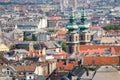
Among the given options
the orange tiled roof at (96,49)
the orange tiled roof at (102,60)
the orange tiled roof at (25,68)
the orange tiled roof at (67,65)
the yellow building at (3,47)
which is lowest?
the yellow building at (3,47)

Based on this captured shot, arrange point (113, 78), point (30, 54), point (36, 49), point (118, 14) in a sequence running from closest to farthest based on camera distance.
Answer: point (113, 78) < point (30, 54) < point (36, 49) < point (118, 14)

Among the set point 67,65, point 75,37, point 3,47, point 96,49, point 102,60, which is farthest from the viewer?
point 3,47

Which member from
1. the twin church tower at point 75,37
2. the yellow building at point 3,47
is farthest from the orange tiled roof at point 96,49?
the yellow building at point 3,47

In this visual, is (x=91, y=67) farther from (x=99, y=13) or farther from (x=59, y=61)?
(x=99, y=13)

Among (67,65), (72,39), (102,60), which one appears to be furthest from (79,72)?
(72,39)

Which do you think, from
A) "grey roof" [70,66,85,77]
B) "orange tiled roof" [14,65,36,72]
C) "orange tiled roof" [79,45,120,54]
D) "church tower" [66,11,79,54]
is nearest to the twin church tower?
"church tower" [66,11,79,54]

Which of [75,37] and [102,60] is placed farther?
[75,37]

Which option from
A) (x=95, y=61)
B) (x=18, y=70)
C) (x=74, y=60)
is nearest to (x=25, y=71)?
(x=18, y=70)

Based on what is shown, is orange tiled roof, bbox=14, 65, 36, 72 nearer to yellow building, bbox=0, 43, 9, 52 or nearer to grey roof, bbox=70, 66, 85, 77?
grey roof, bbox=70, 66, 85, 77

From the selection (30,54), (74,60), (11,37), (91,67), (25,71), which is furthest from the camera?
(11,37)

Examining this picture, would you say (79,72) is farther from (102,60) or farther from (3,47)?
(3,47)

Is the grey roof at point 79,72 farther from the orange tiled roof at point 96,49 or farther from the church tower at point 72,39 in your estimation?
the church tower at point 72,39
